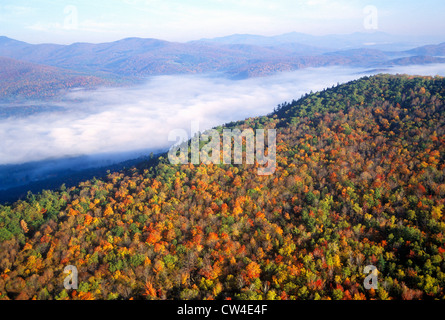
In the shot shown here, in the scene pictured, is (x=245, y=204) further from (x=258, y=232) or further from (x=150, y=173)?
(x=150, y=173)

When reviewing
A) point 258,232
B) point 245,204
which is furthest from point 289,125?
point 258,232

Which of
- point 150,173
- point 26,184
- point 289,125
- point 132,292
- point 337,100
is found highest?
point 337,100

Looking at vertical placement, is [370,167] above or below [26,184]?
above

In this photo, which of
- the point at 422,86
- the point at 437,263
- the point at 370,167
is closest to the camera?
the point at 437,263

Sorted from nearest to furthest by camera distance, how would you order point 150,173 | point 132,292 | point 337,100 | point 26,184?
1. point 132,292
2. point 150,173
3. point 337,100
4. point 26,184

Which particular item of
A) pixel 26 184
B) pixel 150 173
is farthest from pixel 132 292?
pixel 26 184
